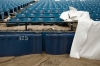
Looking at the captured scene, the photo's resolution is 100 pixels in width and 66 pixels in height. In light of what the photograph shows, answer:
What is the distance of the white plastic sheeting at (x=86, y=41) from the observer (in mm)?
3666

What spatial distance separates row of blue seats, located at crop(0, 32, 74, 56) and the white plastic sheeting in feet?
0.70

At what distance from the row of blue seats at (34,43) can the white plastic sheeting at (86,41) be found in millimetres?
214

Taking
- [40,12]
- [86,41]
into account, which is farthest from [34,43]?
[40,12]

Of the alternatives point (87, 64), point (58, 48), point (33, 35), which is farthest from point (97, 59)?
point (33, 35)

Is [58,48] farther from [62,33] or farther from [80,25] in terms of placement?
[80,25]

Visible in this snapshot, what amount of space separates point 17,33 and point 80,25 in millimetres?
1620

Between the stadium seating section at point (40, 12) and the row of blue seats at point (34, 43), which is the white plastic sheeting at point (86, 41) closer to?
the row of blue seats at point (34, 43)

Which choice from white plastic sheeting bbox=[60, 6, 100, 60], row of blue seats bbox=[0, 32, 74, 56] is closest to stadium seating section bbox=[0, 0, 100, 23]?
row of blue seats bbox=[0, 32, 74, 56]

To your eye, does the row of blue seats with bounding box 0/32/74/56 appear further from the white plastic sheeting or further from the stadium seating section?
the stadium seating section

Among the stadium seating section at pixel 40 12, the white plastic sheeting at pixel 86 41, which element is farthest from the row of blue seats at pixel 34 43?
the stadium seating section at pixel 40 12

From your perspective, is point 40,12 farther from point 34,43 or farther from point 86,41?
point 86,41

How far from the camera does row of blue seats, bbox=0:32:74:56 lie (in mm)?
3713

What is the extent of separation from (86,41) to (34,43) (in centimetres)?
131

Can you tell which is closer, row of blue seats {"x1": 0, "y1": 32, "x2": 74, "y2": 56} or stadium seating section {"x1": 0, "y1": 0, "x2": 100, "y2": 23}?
row of blue seats {"x1": 0, "y1": 32, "x2": 74, "y2": 56}
